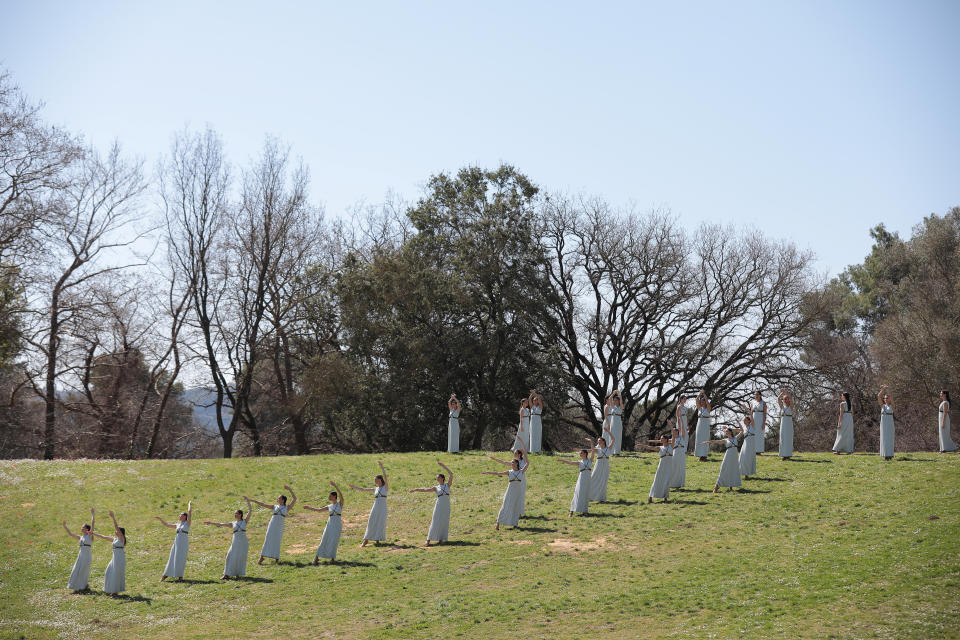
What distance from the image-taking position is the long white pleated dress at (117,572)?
2084cm

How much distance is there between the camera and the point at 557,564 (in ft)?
65.6

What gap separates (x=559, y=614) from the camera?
54.7ft

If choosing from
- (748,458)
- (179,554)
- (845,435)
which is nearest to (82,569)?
(179,554)

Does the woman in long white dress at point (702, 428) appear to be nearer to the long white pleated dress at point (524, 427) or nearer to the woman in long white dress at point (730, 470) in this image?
the woman in long white dress at point (730, 470)

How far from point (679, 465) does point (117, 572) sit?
17.5m

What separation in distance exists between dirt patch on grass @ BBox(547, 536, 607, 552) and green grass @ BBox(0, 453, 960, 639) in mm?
95

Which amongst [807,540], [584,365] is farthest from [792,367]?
[807,540]

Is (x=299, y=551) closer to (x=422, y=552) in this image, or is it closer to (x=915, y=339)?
(x=422, y=552)

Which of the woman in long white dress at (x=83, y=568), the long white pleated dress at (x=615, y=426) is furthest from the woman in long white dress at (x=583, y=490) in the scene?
the woman in long white dress at (x=83, y=568)

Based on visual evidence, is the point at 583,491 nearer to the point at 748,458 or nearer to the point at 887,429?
the point at 748,458

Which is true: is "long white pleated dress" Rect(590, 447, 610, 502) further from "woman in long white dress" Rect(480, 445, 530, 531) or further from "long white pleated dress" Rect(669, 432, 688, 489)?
"woman in long white dress" Rect(480, 445, 530, 531)

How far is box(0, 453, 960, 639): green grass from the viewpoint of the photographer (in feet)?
52.5

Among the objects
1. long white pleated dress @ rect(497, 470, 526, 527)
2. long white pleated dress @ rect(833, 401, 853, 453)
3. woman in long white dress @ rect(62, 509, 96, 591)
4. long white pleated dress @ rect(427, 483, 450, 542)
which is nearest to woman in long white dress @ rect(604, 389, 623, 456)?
long white pleated dress @ rect(833, 401, 853, 453)

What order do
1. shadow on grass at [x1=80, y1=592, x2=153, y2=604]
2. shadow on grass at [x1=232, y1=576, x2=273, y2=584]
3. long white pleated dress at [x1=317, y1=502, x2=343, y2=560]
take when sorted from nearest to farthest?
shadow on grass at [x1=80, y1=592, x2=153, y2=604] < shadow on grass at [x1=232, y1=576, x2=273, y2=584] < long white pleated dress at [x1=317, y1=502, x2=343, y2=560]
